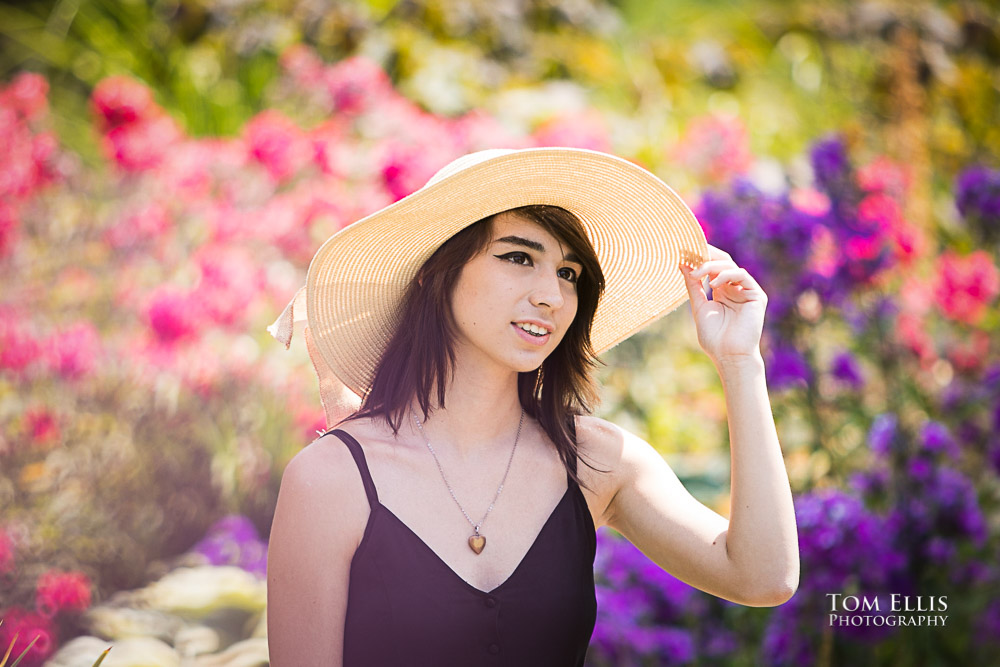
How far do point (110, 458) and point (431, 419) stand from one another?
6.05 ft

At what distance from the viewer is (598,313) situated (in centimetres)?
220

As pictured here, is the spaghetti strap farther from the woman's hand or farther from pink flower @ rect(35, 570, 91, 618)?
pink flower @ rect(35, 570, 91, 618)

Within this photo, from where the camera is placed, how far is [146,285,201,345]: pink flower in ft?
9.62

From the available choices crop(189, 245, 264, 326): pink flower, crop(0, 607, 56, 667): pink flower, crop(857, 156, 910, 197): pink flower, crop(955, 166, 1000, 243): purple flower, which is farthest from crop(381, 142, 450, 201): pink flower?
crop(955, 166, 1000, 243): purple flower

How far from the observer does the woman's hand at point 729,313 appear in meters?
1.76

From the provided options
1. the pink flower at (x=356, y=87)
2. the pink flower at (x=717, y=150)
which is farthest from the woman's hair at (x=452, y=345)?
the pink flower at (x=717, y=150)

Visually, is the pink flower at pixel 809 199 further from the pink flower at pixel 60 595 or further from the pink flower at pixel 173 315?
the pink flower at pixel 60 595

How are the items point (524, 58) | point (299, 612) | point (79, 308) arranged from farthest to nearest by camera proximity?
Answer: point (524, 58) → point (79, 308) → point (299, 612)

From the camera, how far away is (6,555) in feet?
9.27

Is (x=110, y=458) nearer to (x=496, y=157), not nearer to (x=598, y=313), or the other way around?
(x=598, y=313)

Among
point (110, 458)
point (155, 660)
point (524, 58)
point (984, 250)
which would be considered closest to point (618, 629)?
point (155, 660)

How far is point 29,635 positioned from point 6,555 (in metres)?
0.39

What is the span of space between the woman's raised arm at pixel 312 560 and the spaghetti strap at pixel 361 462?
0.01m

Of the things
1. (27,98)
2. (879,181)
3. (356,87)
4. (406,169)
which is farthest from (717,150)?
(27,98)
